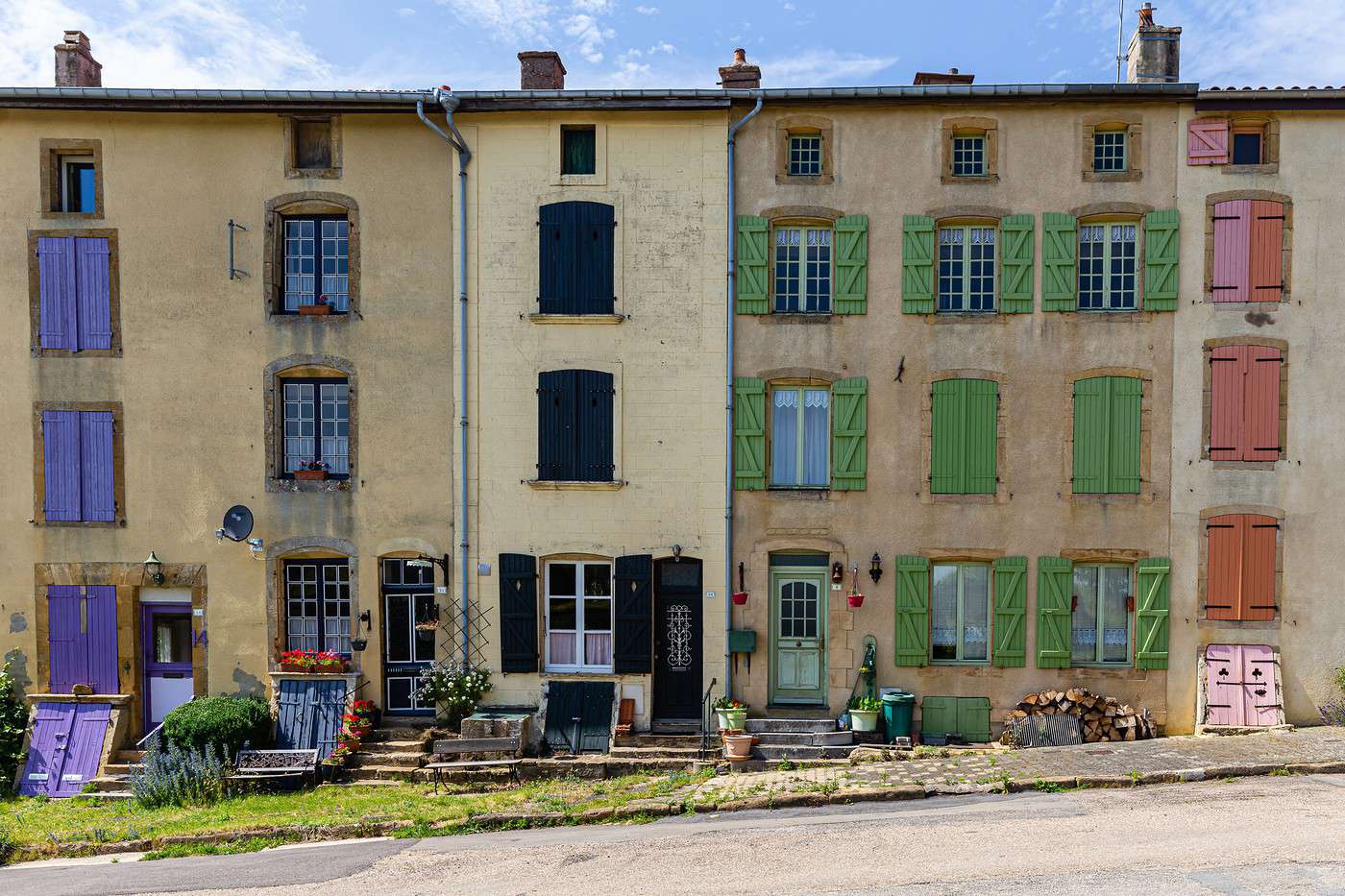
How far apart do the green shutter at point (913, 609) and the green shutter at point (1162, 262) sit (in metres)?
4.90

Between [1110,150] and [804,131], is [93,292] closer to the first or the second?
[804,131]

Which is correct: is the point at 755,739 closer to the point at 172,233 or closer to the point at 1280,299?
the point at 1280,299

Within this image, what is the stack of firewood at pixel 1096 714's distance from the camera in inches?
443

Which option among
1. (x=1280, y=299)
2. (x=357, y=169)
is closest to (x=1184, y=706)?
(x=1280, y=299)

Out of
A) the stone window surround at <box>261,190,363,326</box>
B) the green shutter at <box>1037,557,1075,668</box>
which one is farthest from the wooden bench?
the green shutter at <box>1037,557,1075,668</box>

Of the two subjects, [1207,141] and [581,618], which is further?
[581,618]

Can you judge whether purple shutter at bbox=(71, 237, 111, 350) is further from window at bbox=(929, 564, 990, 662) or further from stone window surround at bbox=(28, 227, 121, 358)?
window at bbox=(929, 564, 990, 662)

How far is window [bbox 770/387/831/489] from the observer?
39.3 feet

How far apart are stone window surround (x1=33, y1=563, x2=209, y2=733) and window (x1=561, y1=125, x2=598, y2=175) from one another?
810 cm

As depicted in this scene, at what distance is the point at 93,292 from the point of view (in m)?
12.0

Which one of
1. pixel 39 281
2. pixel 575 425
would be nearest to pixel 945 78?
pixel 575 425

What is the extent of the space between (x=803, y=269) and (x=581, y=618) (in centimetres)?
614

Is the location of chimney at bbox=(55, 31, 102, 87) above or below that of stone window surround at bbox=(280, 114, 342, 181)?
above

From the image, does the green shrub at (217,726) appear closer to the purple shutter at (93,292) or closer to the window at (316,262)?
the purple shutter at (93,292)
